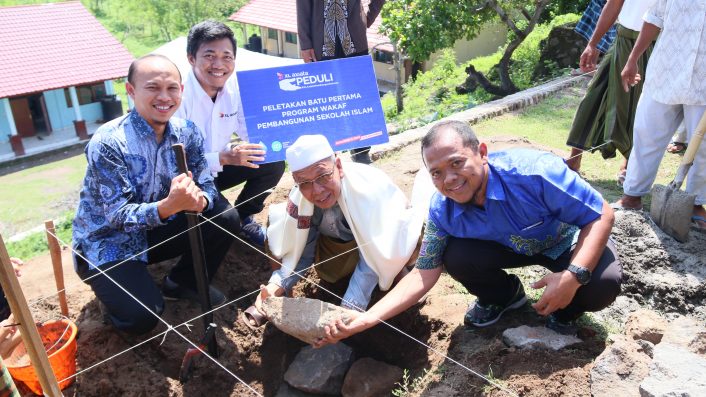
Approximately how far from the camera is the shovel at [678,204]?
3.31 meters

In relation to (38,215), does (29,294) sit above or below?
above

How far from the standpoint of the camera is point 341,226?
10.5 feet

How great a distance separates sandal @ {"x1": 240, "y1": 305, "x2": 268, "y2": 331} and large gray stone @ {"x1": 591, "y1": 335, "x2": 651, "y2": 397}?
5.73 feet

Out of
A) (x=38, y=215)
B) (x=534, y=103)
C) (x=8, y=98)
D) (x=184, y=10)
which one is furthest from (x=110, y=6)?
(x=534, y=103)

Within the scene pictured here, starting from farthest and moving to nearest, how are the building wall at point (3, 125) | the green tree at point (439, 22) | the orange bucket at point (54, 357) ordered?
the building wall at point (3, 125), the green tree at point (439, 22), the orange bucket at point (54, 357)

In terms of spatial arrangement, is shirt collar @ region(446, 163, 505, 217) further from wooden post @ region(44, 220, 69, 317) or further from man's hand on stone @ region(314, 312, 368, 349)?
wooden post @ region(44, 220, 69, 317)

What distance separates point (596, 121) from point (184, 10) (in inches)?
1177

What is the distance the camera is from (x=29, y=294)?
3.82 m

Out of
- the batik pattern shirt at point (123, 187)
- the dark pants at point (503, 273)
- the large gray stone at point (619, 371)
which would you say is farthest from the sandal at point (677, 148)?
the batik pattern shirt at point (123, 187)

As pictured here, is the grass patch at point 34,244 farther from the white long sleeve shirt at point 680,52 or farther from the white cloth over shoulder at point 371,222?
the white long sleeve shirt at point 680,52

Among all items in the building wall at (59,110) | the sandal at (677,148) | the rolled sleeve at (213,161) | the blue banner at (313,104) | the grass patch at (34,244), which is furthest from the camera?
the building wall at (59,110)

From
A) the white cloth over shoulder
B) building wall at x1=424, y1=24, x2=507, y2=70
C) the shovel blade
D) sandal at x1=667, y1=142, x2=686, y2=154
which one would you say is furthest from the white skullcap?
building wall at x1=424, y1=24, x2=507, y2=70

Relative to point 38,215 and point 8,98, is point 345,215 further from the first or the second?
point 8,98

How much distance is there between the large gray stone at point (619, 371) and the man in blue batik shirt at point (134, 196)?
1.92 metres
